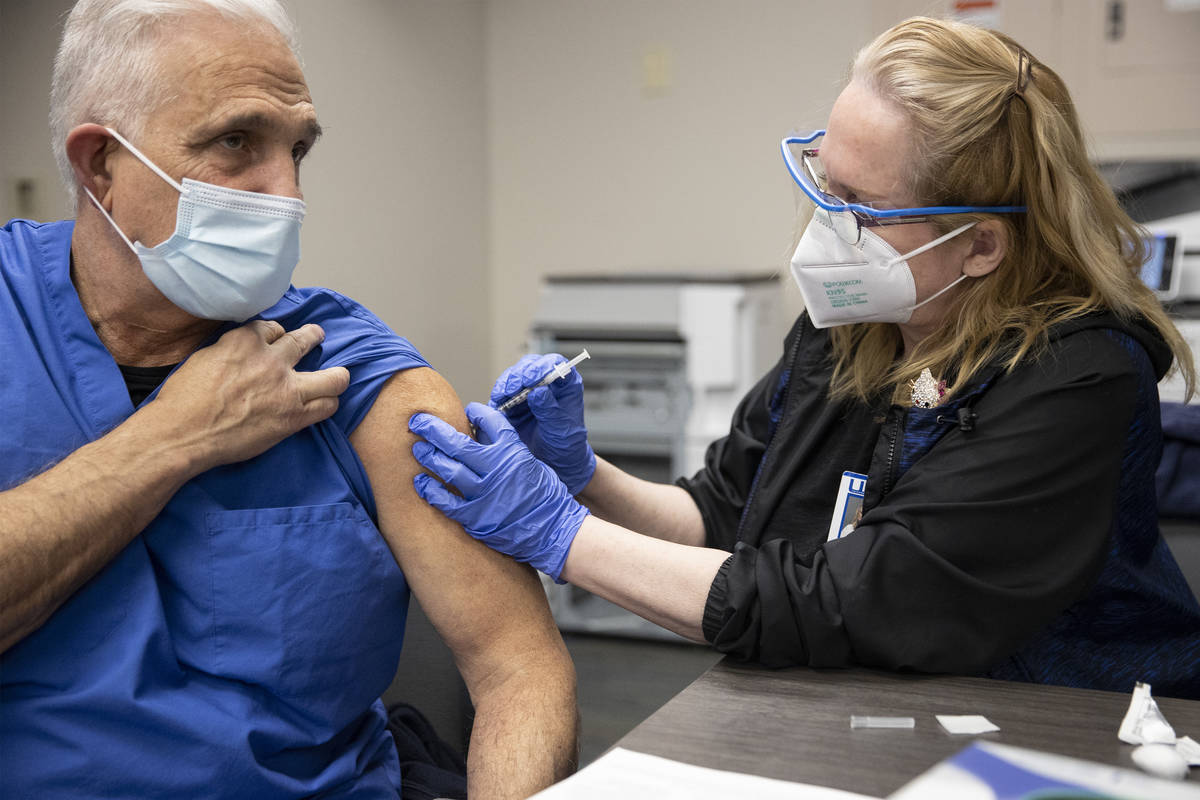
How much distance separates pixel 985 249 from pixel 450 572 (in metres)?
0.81

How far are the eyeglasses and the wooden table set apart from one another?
59 cm

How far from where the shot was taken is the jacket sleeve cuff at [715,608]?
44.4 inches

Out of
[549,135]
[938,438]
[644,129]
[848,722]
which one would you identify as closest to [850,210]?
[938,438]

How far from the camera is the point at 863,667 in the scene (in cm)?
110

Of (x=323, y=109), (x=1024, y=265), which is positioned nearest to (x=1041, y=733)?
(x=1024, y=265)

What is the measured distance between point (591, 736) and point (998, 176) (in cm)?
191

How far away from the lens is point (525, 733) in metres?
1.13

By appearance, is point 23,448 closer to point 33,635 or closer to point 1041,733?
point 33,635

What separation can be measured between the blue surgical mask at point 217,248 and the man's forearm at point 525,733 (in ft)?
1.70

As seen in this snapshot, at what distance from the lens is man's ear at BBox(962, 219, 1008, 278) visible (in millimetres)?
1345

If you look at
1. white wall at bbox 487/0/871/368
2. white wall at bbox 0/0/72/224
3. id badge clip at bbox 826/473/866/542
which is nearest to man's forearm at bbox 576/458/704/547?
id badge clip at bbox 826/473/866/542

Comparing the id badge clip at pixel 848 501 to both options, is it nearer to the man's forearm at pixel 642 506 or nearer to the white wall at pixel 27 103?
the man's forearm at pixel 642 506

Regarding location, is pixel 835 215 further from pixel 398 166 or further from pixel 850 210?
pixel 398 166

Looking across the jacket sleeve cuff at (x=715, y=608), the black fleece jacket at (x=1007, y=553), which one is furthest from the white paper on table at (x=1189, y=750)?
the jacket sleeve cuff at (x=715, y=608)
